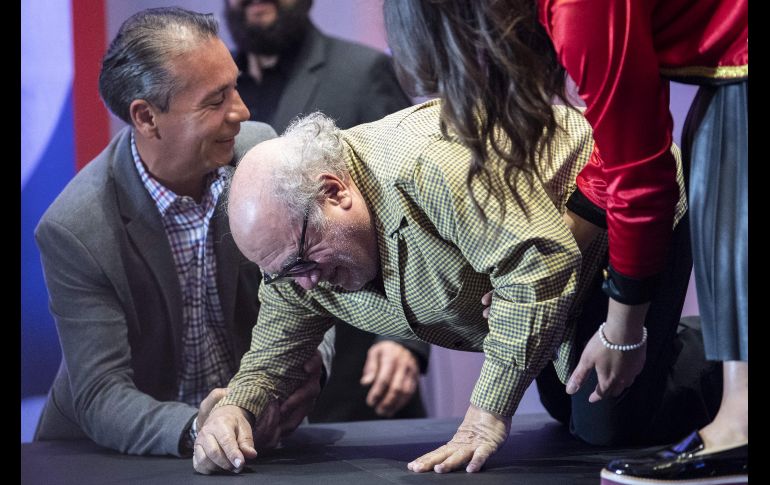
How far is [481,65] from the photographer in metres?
1.70

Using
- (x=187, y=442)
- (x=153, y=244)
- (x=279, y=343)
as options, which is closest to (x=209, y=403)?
(x=187, y=442)

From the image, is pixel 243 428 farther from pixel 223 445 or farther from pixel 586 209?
pixel 586 209

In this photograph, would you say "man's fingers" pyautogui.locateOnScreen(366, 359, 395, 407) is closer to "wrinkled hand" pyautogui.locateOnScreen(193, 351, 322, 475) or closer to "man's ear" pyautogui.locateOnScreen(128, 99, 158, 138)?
"wrinkled hand" pyautogui.locateOnScreen(193, 351, 322, 475)

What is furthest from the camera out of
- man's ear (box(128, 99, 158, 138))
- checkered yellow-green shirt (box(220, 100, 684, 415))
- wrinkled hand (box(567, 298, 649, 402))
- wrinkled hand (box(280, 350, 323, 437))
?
man's ear (box(128, 99, 158, 138))

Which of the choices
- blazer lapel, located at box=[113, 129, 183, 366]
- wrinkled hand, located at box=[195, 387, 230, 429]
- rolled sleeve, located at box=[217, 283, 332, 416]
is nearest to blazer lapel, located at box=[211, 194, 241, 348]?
blazer lapel, located at box=[113, 129, 183, 366]

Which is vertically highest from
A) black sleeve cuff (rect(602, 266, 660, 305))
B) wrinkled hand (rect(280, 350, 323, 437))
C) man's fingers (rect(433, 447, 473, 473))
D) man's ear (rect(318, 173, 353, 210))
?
man's ear (rect(318, 173, 353, 210))

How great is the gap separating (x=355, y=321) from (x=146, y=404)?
23.1 inches

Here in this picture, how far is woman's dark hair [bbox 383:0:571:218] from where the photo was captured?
65.9 inches

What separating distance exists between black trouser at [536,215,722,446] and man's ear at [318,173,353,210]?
616mm

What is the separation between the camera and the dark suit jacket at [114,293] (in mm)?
2590

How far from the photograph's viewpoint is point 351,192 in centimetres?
217

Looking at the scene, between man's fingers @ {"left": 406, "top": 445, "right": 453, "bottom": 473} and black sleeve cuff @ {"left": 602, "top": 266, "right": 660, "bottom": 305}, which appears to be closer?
black sleeve cuff @ {"left": 602, "top": 266, "right": 660, "bottom": 305}

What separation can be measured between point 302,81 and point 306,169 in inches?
46.9
